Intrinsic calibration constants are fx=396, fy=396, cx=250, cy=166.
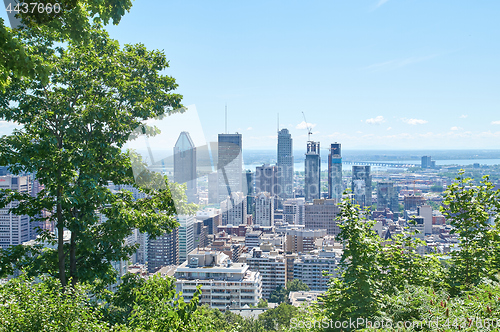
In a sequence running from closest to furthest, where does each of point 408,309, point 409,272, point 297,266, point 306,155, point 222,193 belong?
point 408,309, point 409,272, point 222,193, point 297,266, point 306,155

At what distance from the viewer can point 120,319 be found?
2645mm

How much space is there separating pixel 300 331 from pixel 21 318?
1.55 metres

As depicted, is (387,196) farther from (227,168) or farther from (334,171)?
(227,168)

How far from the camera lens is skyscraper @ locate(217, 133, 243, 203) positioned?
10.2 ft

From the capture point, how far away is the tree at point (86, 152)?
255cm

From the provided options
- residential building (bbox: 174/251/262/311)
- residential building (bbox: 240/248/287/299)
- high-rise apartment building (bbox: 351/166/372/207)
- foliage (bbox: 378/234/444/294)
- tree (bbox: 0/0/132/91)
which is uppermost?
tree (bbox: 0/0/132/91)

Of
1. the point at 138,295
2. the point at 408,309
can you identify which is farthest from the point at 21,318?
the point at 408,309

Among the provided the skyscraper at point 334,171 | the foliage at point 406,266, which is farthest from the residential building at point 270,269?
the skyscraper at point 334,171

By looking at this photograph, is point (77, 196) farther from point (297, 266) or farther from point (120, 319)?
point (297, 266)

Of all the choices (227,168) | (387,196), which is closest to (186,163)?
(227,168)

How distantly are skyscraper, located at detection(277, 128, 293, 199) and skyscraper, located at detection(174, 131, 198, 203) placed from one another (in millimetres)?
39698

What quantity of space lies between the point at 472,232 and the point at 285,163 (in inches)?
1813

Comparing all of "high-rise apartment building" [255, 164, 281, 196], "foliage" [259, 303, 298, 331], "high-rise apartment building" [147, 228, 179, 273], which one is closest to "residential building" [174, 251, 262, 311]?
"high-rise apartment building" [147, 228, 179, 273]

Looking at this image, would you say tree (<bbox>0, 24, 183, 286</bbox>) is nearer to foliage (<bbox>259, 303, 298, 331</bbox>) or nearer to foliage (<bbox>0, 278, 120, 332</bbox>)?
foliage (<bbox>0, 278, 120, 332</bbox>)
